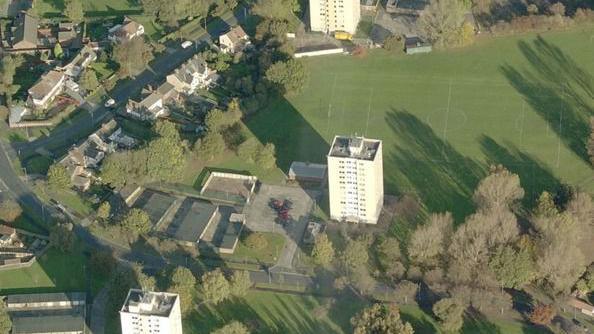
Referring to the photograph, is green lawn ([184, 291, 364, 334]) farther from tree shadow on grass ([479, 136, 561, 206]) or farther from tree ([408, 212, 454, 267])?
tree shadow on grass ([479, 136, 561, 206])

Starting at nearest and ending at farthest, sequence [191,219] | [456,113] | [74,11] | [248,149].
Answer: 1. [191,219]
2. [248,149]
3. [456,113]
4. [74,11]

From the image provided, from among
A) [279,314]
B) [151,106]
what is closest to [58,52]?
[151,106]

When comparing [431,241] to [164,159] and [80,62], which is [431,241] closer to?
[164,159]

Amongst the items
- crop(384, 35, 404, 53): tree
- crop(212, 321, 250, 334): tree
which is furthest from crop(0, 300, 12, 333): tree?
crop(384, 35, 404, 53): tree

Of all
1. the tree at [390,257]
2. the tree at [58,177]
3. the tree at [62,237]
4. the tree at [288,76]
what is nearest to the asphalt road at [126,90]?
the tree at [58,177]

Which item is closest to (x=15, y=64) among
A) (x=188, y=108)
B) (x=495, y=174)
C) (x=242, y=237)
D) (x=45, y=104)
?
(x=45, y=104)

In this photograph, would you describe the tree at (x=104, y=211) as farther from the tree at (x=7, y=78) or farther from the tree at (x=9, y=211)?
the tree at (x=7, y=78)
